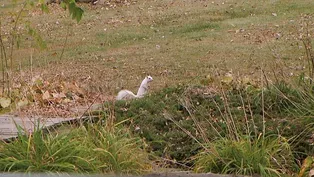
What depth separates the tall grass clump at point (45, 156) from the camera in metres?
5.63

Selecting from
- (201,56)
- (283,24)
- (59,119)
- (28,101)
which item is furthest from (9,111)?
(283,24)

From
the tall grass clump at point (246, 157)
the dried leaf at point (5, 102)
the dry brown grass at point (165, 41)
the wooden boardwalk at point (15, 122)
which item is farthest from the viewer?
the dry brown grass at point (165, 41)

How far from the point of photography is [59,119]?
298 inches

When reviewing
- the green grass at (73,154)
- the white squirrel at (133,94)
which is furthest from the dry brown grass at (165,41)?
the green grass at (73,154)

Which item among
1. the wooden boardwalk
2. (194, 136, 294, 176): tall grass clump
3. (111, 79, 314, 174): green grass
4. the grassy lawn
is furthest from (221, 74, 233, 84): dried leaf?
(194, 136, 294, 176): tall grass clump

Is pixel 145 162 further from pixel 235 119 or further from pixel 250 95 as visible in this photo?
pixel 250 95

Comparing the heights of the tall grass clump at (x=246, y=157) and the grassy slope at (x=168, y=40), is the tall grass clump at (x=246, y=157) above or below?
above

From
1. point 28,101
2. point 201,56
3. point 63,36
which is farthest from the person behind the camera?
point 63,36

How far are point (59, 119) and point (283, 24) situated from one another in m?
10.2

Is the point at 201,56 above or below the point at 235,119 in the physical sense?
below

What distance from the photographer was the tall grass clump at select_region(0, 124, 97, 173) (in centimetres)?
563

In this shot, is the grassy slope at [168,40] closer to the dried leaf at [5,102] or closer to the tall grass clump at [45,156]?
the dried leaf at [5,102]

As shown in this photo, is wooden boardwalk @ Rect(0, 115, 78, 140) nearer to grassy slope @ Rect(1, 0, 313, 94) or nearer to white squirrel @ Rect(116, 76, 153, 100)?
white squirrel @ Rect(116, 76, 153, 100)

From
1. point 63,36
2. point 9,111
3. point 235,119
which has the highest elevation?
point 235,119
